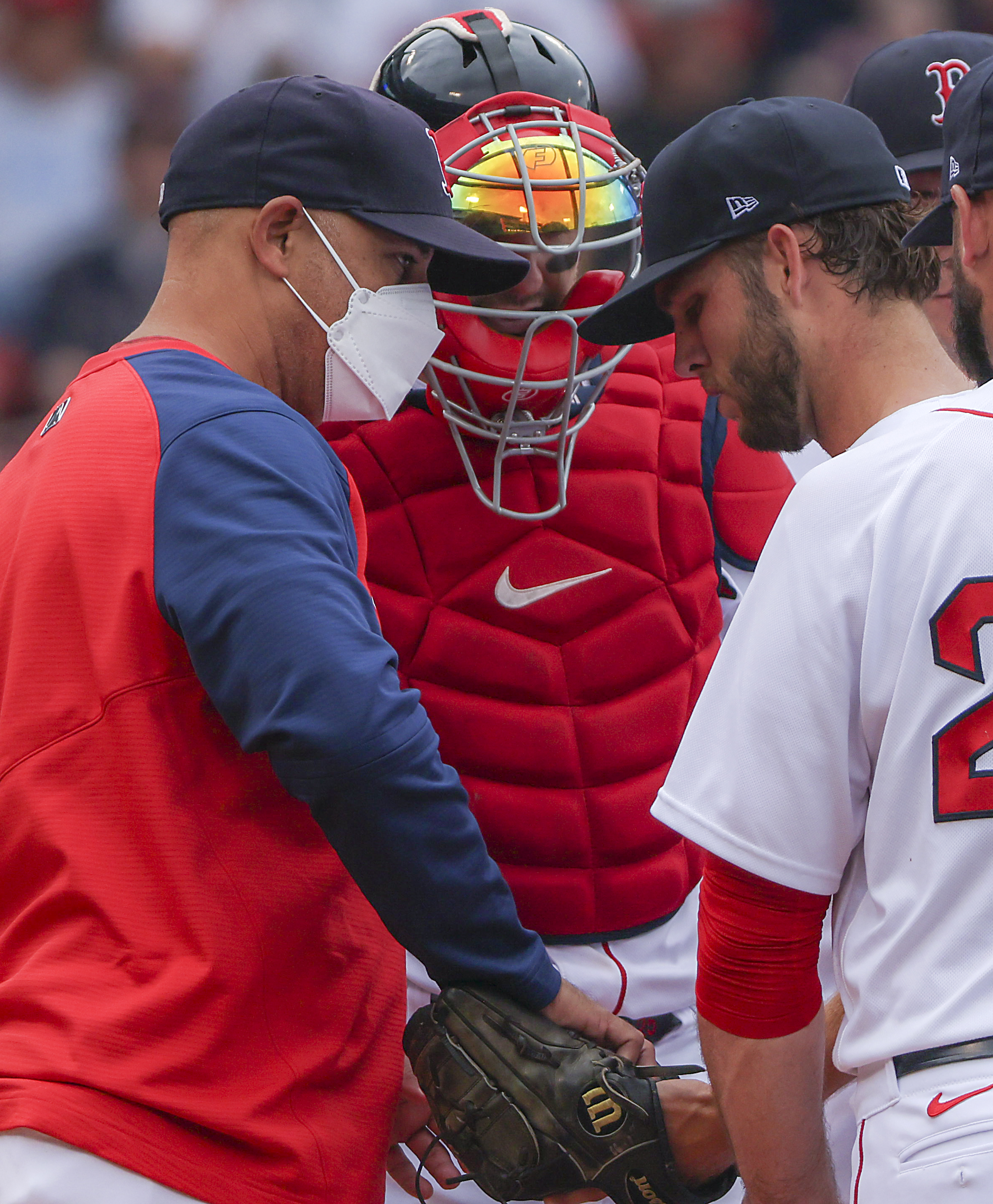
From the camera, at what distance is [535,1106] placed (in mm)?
1460

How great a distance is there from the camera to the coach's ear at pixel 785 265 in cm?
154

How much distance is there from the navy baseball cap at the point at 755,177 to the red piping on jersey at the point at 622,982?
1068 millimetres

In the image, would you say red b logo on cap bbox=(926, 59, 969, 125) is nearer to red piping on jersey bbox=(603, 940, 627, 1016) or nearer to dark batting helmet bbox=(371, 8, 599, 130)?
dark batting helmet bbox=(371, 8, 599, 130)

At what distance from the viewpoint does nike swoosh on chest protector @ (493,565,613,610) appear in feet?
6.57

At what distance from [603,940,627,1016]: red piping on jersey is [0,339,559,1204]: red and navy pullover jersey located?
684mm

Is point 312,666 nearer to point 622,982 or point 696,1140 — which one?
point 696,1140

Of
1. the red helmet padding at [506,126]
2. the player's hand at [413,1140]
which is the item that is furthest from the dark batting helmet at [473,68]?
the player's hand at [413,1140]

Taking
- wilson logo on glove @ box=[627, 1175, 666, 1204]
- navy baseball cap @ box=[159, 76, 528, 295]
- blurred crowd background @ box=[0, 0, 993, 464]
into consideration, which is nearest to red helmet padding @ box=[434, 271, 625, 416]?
navy baseball cap @ box=[159, 76, 528, 295]

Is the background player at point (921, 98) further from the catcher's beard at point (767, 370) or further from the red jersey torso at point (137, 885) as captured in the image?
the red jersey torso at point (137, 885)

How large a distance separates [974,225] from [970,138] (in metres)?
0.09

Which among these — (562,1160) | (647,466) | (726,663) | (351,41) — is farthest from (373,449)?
(351,41)


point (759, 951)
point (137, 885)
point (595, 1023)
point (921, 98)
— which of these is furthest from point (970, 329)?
point (921, 98)

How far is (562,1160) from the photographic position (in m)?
1.47

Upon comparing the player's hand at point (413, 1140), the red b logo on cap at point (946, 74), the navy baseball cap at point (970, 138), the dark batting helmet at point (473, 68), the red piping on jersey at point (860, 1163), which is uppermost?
the dark batting helmet at point (473, 68)
